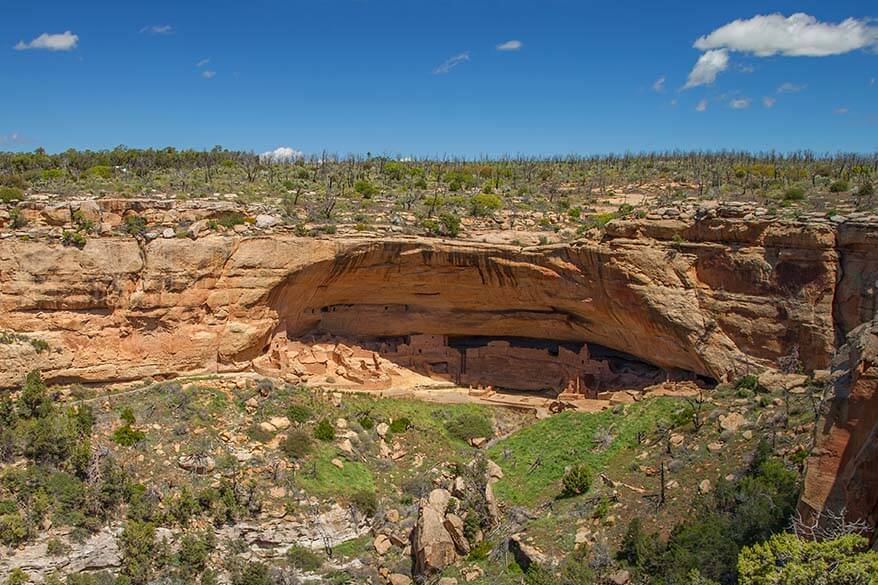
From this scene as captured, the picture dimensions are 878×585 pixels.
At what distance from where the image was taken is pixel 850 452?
35.1 feet

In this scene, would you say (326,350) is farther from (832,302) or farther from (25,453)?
(832,302)

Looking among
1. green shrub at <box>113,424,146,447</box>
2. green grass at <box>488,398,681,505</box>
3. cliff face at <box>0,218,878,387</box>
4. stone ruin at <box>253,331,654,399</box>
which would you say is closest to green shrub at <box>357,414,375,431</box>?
stone ruin at <box>253,331,654,399</box>

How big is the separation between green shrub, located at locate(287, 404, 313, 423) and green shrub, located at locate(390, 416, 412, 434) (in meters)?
2.91

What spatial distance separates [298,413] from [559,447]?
889cm

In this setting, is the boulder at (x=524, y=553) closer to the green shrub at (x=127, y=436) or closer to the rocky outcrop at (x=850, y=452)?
the rocky outcrop at (x=850, y=452)

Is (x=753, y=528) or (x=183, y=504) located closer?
(x=753, y=528)

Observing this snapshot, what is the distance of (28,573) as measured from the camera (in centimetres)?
1767

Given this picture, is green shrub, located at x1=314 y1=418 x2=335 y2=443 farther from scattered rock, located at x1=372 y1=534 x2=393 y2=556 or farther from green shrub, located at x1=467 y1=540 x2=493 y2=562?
green shrub, located at x1=467 y1=540 x2=493 y2=562

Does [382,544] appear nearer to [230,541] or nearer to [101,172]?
[230,541]

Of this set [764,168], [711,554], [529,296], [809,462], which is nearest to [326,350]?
[529,296]

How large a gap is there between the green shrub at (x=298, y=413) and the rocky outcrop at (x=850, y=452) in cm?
1643

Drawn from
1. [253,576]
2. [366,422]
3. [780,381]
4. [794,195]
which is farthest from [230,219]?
[794,195]

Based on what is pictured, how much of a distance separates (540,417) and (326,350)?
8820mm

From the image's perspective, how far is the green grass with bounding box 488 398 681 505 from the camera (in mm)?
21750
